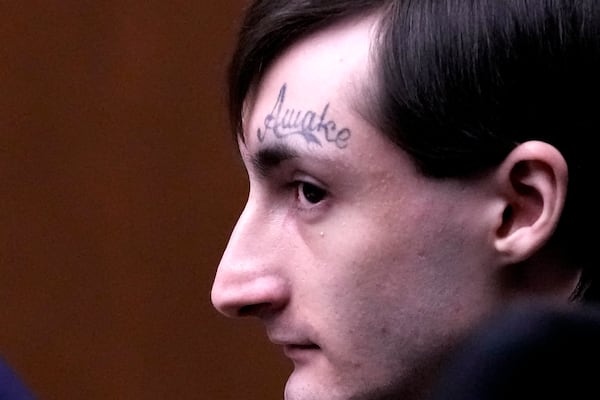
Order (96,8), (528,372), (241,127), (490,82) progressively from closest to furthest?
(528,372) → (490,82) → (241,127) → (96,8)

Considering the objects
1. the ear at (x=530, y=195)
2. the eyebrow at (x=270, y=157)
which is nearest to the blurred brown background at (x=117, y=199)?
the eyebrow at (x=270, y=157)

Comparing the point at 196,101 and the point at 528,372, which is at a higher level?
the point at 196,101

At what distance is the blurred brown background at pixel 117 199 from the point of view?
1897mm

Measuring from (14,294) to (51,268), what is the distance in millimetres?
77

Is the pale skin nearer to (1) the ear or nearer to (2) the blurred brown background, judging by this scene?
(1) the ear

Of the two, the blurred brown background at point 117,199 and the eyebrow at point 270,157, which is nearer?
the eyebrow at point 270,157

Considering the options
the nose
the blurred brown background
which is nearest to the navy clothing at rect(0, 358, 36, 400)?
→ the nose

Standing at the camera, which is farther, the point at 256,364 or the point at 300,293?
the point at 256,364

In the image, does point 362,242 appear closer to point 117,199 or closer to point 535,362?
point 535,362

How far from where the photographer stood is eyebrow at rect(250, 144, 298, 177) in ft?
2.99

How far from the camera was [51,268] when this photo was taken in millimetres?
1924

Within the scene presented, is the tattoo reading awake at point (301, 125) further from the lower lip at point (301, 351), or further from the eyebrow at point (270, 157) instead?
the lower lip at point (301, 351)

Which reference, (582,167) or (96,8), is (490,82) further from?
(96,8)

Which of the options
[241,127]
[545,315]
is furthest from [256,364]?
[545,315]
